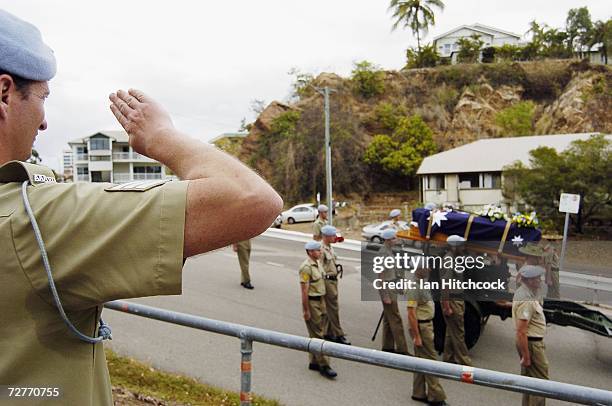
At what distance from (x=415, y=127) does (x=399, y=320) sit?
113 feet

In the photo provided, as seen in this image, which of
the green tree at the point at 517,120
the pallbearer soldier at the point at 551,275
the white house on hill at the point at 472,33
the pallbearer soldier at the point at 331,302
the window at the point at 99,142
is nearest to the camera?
the pallbearer soldier at the point at 551,275

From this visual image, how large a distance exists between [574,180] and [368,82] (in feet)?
88.9

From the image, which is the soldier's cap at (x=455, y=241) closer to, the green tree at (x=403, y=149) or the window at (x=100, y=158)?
the green tree at (x=403, y=149)

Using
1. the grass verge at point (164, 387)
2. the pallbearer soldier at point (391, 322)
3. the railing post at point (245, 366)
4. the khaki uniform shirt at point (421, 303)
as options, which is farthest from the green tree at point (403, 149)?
the railing post at point (245, 366)

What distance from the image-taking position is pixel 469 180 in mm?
33812

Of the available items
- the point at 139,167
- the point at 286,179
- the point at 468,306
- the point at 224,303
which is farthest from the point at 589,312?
the point at 139,167

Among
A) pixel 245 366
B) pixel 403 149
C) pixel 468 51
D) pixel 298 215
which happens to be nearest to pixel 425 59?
pixel 468 51

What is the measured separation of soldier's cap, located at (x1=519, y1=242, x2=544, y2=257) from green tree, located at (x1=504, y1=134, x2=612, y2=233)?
14736mm

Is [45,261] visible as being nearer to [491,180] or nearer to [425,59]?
[491,180]

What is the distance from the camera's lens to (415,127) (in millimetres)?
40500

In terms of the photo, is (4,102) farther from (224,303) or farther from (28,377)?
(224,303)

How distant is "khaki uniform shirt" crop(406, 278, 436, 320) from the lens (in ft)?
22.5

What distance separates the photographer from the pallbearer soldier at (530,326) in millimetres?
5852

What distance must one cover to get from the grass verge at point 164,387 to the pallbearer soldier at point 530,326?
9.33 ft
